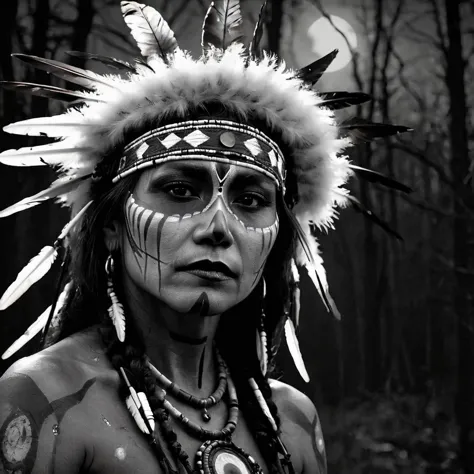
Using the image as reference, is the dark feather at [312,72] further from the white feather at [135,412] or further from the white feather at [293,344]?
the white feather at [135,412]

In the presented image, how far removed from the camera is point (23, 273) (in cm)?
194

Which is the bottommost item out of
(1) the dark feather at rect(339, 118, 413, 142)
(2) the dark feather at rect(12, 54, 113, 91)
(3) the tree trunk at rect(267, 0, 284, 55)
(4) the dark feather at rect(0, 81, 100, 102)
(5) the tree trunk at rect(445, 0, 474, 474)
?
(5) the tree trunk at rect(445, 0, 474, 474)

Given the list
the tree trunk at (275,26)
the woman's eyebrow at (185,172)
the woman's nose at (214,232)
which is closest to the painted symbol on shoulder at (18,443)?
the woman's nose at (214,232)

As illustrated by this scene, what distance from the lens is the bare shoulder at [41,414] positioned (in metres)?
1.48

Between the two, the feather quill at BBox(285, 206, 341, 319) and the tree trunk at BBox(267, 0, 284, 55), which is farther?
the tree trunk at BBox(267, 0, 284, 55)

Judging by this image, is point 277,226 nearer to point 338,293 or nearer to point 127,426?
point 127,426

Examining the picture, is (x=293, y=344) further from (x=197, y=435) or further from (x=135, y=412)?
(x=135, y=412)

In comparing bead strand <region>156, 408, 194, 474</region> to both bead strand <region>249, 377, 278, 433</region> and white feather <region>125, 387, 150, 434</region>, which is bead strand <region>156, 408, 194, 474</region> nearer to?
white feather <region>125, 387, 150, 434</region>

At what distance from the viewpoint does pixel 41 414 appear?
1531mm

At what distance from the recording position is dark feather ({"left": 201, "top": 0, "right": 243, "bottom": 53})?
209 cm

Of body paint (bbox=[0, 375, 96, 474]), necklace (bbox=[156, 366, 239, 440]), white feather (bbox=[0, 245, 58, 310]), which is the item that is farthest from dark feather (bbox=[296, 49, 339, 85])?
body paint (bbox=[0, 375, 96, 474])

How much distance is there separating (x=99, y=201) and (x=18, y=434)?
27.8 inches

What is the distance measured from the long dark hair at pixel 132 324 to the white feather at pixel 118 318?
4 centimetres

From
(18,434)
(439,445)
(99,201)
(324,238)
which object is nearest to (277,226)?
(99,201)
